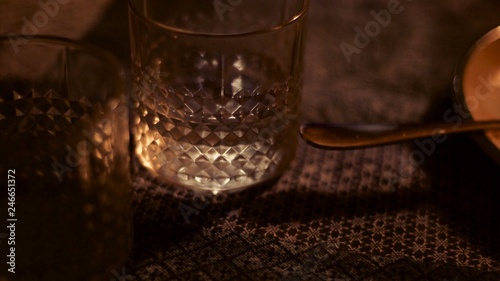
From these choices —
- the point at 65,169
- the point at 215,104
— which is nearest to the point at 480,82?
the point at 215,104

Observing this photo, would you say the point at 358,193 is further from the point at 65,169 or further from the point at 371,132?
the point at 65,169

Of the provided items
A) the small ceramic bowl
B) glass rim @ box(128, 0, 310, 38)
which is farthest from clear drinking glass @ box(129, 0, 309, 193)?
the small ceramic bowl

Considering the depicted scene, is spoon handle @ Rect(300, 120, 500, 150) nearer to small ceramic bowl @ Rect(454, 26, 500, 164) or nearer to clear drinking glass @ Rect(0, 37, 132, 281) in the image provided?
small ceramic bowl @ Rect(454, 26, 500, 164)

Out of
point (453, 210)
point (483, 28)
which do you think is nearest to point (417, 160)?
point (453, 210)

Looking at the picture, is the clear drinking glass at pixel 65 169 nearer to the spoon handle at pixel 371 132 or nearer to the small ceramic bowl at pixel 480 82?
the spoon handle at pixel 371 132

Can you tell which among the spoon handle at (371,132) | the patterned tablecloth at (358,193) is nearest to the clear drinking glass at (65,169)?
the patterned tablecloth at (358,193)
